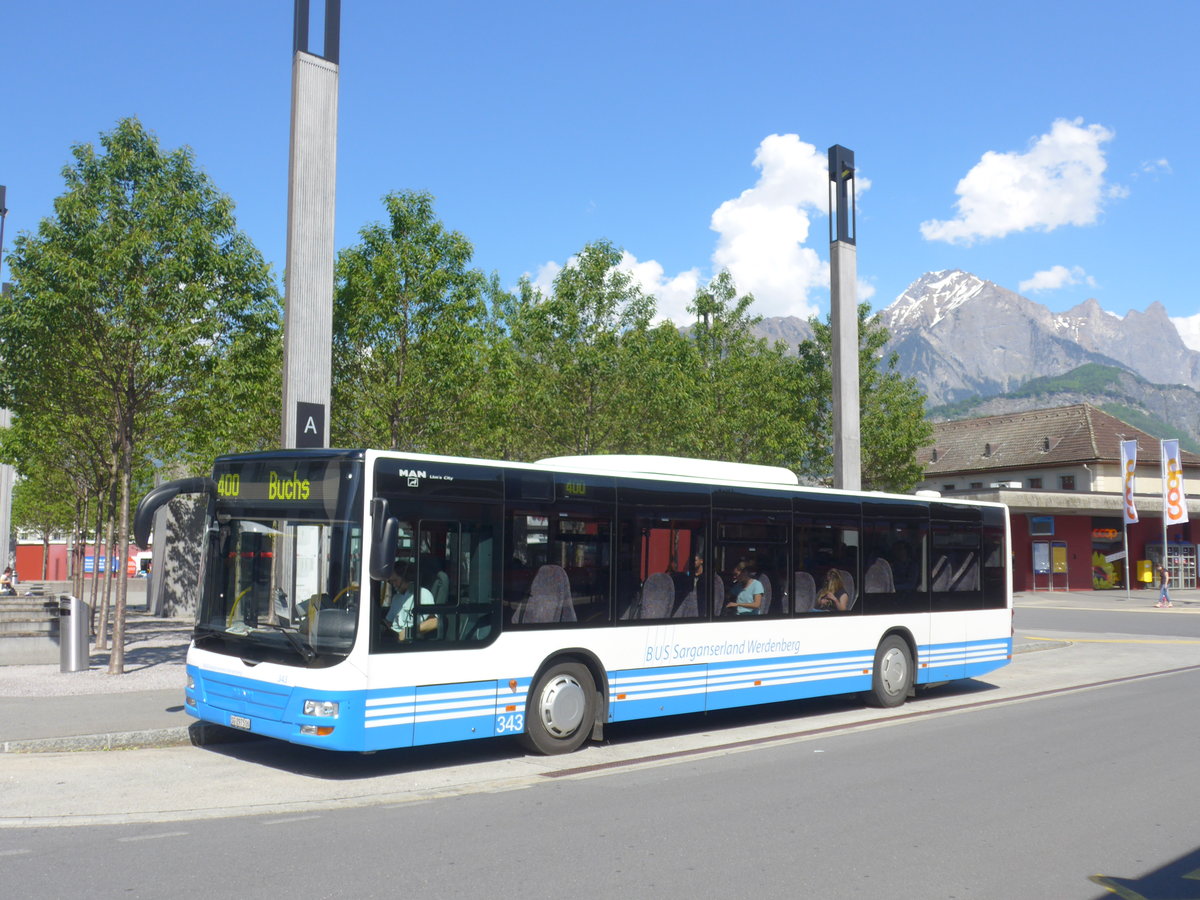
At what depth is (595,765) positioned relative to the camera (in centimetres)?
988

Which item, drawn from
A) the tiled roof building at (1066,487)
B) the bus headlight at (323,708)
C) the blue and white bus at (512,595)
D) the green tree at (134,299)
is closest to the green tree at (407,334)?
the green tree at (134,299)

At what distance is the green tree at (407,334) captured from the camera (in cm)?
1917

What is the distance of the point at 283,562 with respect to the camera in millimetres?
9250

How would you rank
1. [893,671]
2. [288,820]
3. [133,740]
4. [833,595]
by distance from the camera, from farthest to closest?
[893,671], [833,595], [133,740], [288,820]

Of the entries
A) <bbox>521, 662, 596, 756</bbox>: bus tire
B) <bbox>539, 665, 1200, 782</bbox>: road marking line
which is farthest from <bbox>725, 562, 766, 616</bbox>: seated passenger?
<bbox>521, 662, 596, 756</bbox>: bus tire

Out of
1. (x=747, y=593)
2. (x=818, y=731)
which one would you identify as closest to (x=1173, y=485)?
(x=818, y=731)

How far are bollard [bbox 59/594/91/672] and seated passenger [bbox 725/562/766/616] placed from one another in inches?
348

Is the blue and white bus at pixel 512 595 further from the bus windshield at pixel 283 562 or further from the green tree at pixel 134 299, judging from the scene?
the green tree at pixel 134 299

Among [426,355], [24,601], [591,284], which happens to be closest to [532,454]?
[591,284]

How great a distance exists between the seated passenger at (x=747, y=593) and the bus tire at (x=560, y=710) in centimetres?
216

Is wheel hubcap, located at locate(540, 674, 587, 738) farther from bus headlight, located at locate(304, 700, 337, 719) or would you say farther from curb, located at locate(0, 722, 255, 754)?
curb, located at locate(0, 722, 255, 754)

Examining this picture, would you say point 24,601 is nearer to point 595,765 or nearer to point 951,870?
point 595,765

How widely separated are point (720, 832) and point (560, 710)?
122 inches

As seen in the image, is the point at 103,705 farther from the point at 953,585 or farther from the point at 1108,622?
the point at 1108,622
